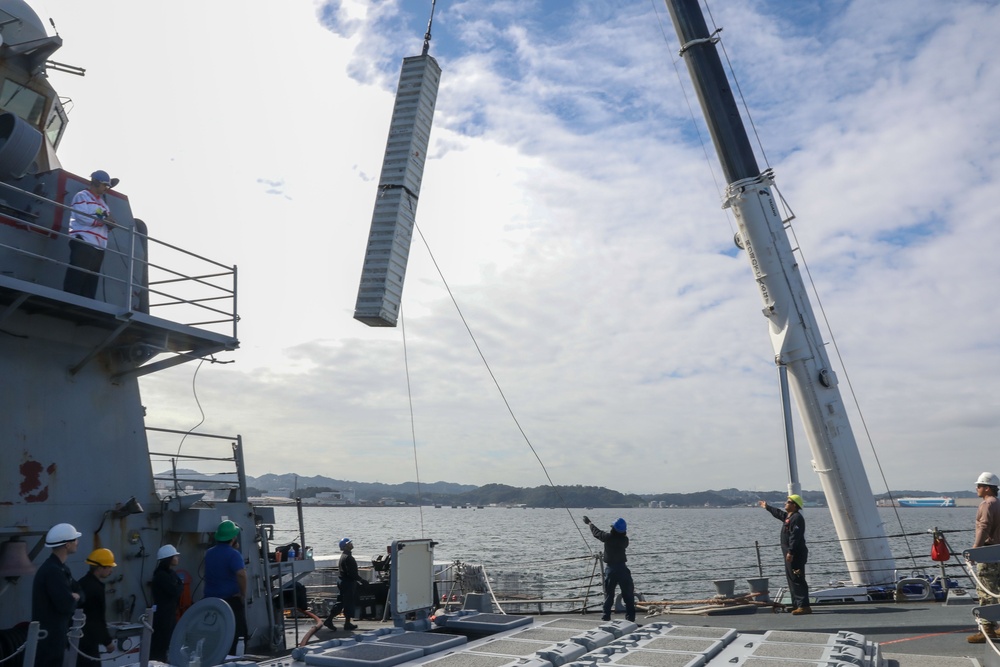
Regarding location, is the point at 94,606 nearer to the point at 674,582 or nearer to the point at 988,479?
the point at 988,479

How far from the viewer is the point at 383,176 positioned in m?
10.9

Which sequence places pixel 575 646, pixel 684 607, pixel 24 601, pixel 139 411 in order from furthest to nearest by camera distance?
pixel 684 607, pixel 139 411, pixel 24 601, pixel 575 646

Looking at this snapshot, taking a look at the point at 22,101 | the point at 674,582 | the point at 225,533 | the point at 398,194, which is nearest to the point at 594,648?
the point at 225,533

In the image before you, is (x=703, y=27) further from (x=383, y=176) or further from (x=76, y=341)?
(x=76, y=341)

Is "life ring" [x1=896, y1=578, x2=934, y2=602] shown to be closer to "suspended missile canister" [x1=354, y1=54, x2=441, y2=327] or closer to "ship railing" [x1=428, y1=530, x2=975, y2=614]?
"ship railing" [x1=428, y1=530, x2=975, y2=614]

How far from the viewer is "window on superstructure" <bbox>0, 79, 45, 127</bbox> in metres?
11.3

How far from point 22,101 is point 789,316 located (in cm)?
1331

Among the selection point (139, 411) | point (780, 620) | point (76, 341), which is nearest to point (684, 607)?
point (780, 620)

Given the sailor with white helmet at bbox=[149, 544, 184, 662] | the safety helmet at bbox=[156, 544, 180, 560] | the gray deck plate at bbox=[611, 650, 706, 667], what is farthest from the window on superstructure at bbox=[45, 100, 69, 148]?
the gray deck plate at bbox=[611, 650, 706, 667]

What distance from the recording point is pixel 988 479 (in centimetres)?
881

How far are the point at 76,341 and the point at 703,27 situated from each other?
12703 mm

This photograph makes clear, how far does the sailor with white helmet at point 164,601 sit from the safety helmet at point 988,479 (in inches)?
355

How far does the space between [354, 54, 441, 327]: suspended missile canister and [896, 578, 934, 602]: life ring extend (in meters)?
10.3

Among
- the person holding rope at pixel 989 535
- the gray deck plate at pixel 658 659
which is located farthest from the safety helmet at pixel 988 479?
the gray deck plate at pixel 658 659
